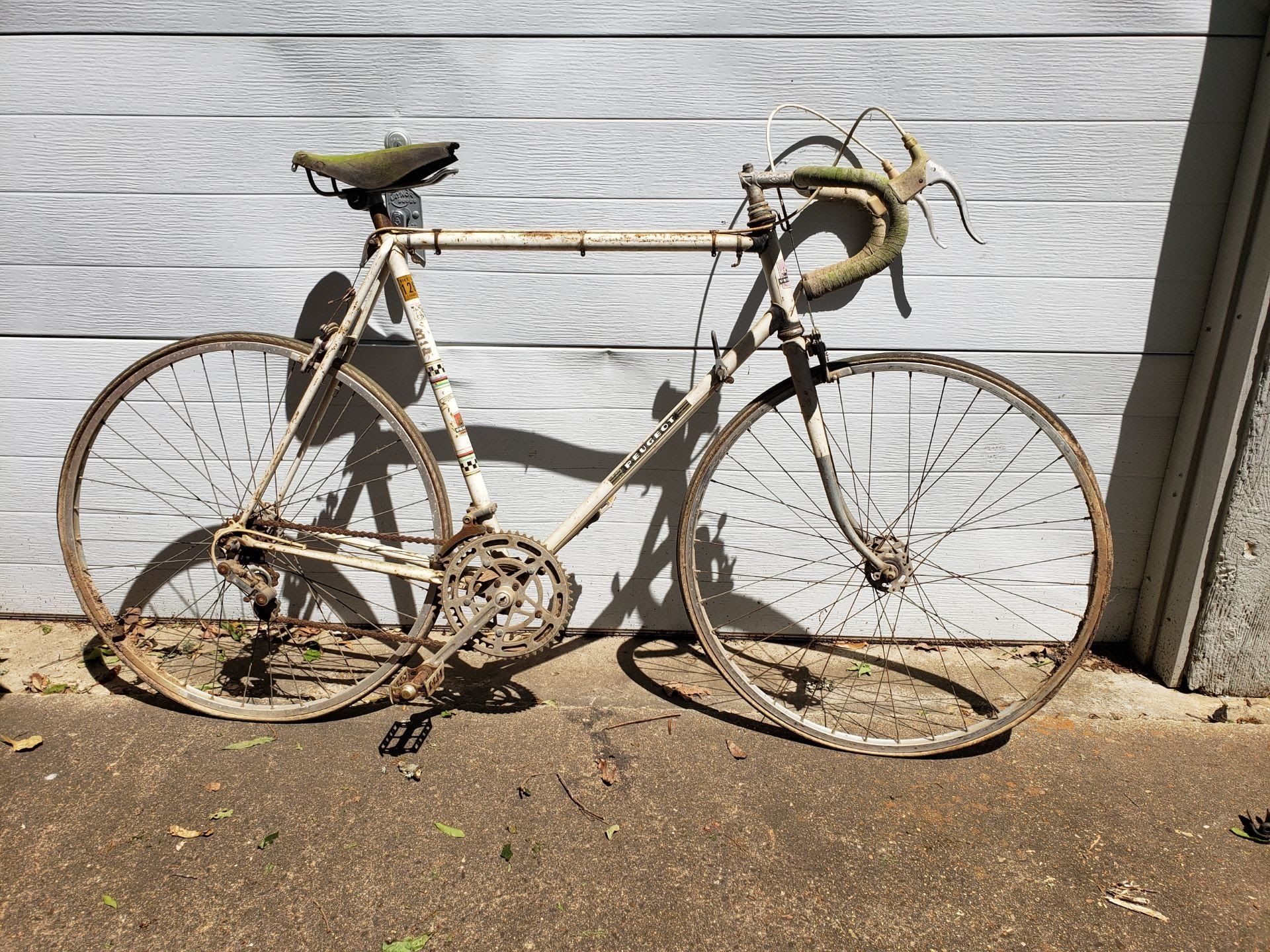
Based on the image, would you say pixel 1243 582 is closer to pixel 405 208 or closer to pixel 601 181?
pixel 601 181

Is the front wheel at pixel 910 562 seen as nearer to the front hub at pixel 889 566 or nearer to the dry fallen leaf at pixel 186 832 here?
the front hub at pixel 889 566

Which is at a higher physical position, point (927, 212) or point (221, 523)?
point (927, 212)

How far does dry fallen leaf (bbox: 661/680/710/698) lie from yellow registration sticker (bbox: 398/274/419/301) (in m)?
1.57

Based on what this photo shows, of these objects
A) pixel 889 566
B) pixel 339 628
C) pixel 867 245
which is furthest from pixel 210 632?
pixel 867 245

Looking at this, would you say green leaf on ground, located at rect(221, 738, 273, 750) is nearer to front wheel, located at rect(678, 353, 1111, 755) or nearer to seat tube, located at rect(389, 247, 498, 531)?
seat tube, located at rect(389, 247, 498, 531)

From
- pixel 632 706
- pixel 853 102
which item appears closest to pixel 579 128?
pixel 853 102

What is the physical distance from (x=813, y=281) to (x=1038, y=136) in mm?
919

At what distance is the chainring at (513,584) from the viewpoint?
2404 mm

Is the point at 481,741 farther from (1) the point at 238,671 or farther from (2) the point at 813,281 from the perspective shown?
(2) the point at 813,281

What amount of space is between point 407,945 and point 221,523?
1779mm

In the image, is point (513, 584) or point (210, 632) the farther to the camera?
point (210, 632)

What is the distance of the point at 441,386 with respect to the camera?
2396 mm

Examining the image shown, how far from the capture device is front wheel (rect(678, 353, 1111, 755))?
2768mm

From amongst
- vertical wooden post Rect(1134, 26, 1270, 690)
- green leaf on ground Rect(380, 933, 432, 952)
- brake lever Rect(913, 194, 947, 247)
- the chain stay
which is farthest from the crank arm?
vertical wooden post Rect(1134, 26, 1270, 690)
